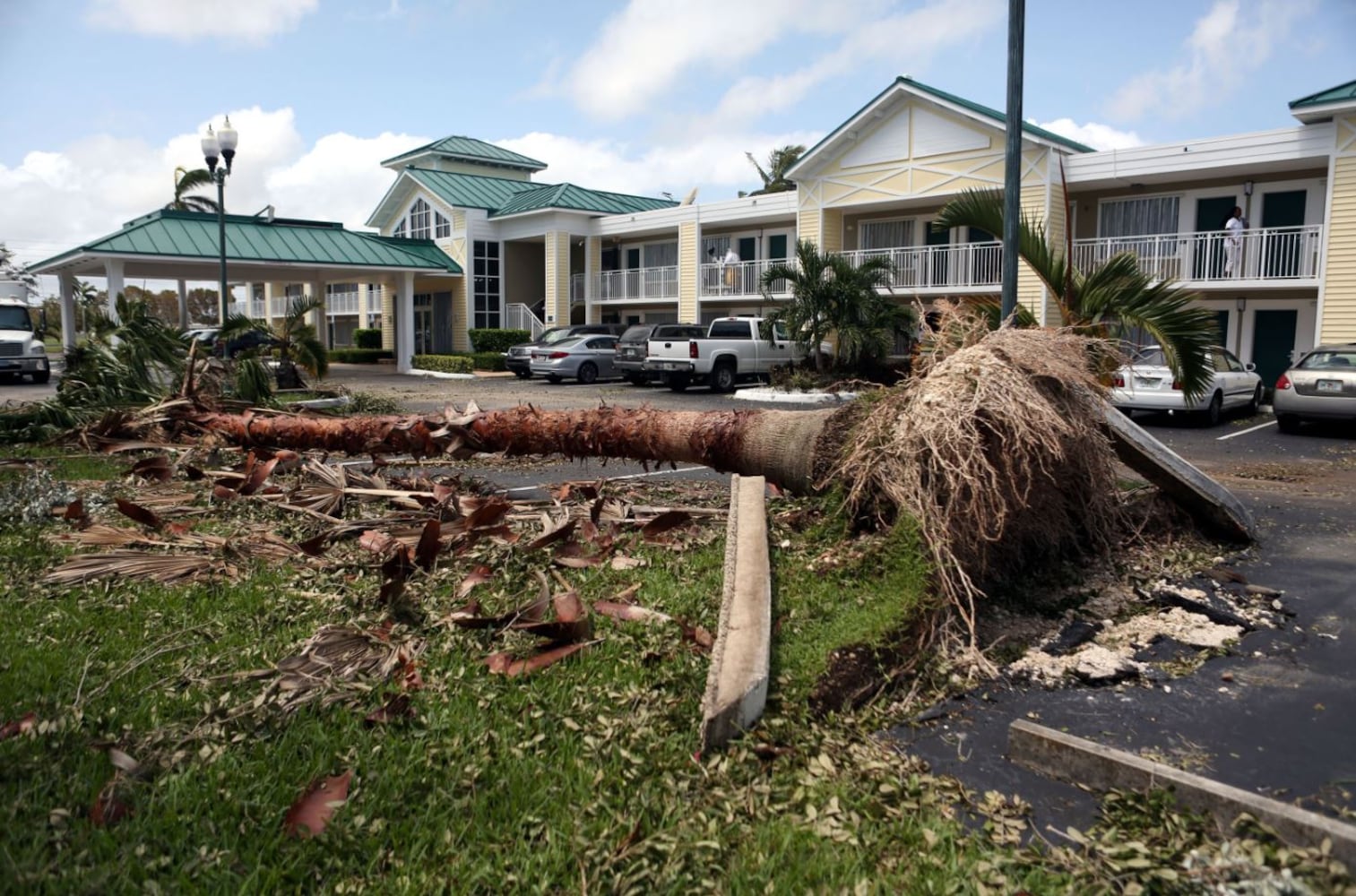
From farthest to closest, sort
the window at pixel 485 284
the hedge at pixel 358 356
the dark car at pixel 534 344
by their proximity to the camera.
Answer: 1. the hedge at pixel 358 356
2. the window at pixel 485 284
3. the dark car at pixel 534 344

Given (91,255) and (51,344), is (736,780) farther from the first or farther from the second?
(51,344)

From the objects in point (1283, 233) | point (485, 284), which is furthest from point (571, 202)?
point (1283, 233)

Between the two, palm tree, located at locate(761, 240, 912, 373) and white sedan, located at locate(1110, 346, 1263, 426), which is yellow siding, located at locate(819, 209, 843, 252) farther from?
white sedan, located at locate(1110, 346, 1263, 426)

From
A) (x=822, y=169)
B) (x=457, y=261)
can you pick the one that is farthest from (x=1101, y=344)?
(x=457, y=261)

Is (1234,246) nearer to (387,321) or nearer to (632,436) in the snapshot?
(632,436)

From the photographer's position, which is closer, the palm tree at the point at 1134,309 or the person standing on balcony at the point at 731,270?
the palm tree at the point at 1134,309

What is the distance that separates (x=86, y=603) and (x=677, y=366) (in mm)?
19667

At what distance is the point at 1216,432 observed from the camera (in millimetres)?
16062

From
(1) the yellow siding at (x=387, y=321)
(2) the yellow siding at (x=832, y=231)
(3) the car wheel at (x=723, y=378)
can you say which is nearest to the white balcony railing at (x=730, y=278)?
(2) the yellow siding at (x=832, y=231)

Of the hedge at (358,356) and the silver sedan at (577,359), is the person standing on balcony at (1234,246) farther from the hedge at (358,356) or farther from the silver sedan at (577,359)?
the hedge at (358,356)

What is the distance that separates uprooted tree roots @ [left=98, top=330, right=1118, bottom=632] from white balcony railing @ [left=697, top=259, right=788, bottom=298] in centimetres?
Answer: 2366

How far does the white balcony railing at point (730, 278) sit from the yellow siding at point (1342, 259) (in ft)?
49.1

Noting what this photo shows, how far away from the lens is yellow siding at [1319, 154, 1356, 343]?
1961cm

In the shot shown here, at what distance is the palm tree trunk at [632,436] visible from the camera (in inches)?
287
